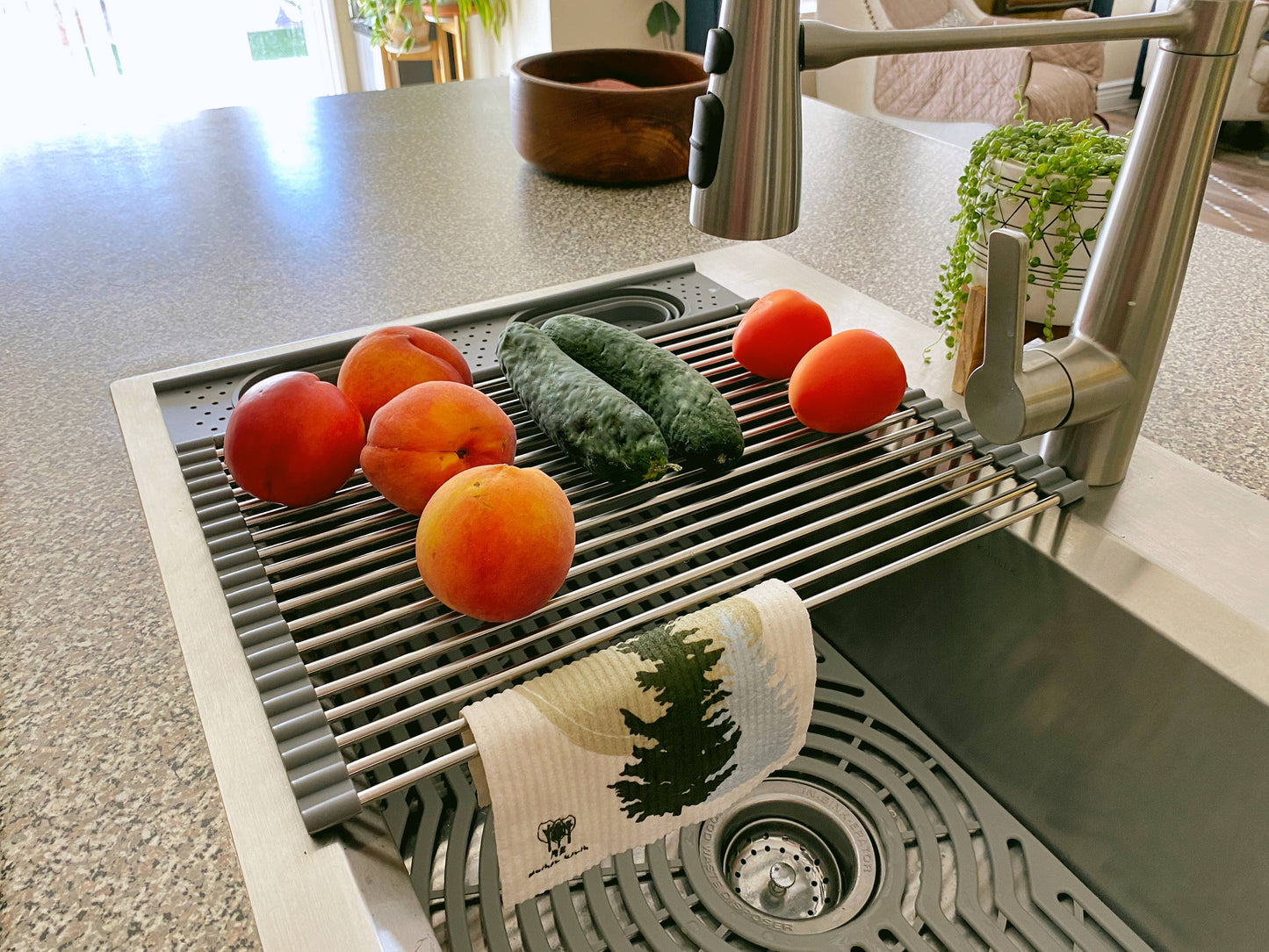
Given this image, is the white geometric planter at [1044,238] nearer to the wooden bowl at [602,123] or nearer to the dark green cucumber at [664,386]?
the dark green cucumber at [664,386]

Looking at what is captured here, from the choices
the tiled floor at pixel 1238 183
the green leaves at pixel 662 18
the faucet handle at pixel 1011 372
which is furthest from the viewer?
the green leaves at pixel 662 18

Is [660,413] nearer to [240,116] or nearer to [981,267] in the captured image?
[981,267]

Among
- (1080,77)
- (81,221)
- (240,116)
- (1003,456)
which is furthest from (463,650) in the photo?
(1080,77)

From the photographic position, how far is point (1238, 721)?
509 millimetres

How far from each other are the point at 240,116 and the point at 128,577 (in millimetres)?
1132

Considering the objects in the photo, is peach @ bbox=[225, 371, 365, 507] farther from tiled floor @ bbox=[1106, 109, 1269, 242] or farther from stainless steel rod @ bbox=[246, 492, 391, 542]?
tiled floor @ bbox=[1106, 109, 1269, 242]

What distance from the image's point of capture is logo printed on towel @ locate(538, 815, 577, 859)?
0.44m

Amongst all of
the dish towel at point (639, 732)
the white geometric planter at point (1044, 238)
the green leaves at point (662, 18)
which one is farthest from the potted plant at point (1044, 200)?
the green leaves at point (662, 18)

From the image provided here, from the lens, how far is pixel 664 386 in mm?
624

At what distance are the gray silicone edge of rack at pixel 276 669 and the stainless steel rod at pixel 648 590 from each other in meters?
0.02

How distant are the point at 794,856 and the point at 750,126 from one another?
1.58 ft

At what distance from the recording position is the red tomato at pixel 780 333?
0.69 m

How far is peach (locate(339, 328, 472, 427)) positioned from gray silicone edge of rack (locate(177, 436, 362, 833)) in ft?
0.34

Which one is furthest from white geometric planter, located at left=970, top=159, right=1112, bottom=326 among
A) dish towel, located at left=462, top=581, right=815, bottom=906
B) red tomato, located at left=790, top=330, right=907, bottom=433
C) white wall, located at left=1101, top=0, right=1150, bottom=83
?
white wall, located at left=1101, top=0, right=1150, bottom=83
